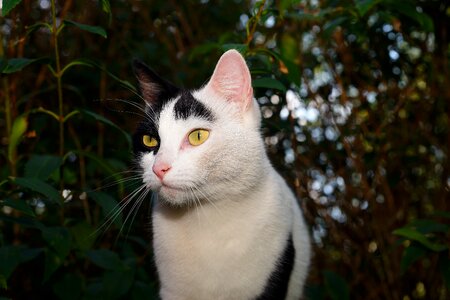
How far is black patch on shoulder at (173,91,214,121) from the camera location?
5.71ft

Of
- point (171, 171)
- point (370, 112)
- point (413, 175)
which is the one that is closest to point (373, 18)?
point (370, 112)

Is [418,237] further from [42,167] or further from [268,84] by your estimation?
[42,167]

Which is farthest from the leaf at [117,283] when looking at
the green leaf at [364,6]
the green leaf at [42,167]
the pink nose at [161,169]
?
the green leaf at [364,6]

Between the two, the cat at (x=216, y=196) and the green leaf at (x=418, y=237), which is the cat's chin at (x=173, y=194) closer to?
the cat at (x=216, y=196)

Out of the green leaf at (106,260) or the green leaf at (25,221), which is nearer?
the green leaf at (25,221)

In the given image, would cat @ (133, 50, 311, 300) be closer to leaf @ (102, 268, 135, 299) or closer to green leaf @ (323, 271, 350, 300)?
leaf @ (102, 268, 135, 299)

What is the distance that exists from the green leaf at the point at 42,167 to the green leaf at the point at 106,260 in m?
0.34

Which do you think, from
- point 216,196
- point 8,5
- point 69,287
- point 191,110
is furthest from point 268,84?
point 69,287

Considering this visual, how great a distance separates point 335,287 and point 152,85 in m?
1.13

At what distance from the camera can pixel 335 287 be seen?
7.57 feet

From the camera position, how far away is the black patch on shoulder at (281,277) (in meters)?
1.72

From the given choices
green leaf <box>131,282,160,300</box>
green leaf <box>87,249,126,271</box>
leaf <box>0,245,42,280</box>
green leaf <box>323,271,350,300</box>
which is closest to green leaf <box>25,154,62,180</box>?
leaf <box>0,245,42,280</box>

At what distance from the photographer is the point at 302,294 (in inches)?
83.4

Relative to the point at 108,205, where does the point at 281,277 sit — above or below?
below
